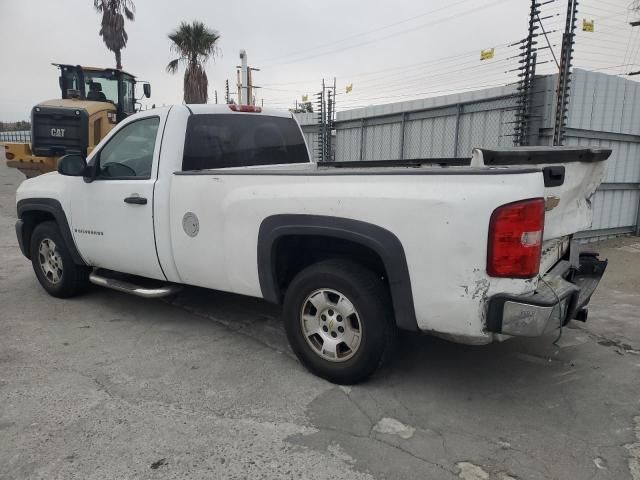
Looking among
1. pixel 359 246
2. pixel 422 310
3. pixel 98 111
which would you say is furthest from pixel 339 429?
pixel 98 111

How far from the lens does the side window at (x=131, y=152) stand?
419cm

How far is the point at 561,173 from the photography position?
2629 mm

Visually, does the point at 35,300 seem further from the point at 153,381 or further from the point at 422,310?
the point at 422,310

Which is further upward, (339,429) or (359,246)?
(359,246)

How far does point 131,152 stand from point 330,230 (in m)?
2.31

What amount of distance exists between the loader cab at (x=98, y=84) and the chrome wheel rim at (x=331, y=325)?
10.4 metres

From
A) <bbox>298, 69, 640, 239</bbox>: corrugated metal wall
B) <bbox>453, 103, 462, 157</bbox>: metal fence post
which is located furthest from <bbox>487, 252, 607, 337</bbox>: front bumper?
<bbox>453, 103, 462, 157</bbox>: metal fence post

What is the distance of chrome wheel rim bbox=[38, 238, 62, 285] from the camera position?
16.8 feet

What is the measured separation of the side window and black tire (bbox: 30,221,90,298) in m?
1.03

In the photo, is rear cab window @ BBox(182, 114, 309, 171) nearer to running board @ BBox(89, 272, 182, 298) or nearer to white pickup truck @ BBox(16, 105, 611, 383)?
white pickup truck @ BBox(16, 105, 611, 383)

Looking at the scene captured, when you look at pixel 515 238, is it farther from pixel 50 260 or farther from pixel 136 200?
pixel 50 260

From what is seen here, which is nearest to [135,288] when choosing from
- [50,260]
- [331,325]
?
[50,260]

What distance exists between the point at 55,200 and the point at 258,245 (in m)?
2.68

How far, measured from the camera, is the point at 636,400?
3152 millimetres
